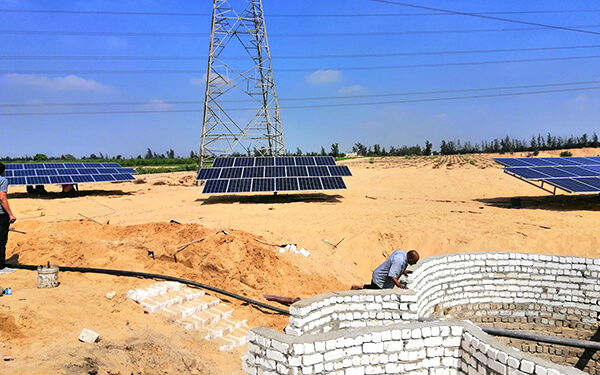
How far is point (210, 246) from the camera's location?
9656mm

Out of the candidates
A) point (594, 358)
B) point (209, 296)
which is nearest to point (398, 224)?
point (594, 358)

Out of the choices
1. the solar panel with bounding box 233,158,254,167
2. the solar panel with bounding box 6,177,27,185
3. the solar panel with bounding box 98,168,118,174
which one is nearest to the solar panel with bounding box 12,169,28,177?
the solar panel with bounding box 6,177,27,185

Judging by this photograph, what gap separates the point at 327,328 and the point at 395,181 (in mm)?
22880

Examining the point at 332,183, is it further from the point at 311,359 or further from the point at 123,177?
the point at 311,359

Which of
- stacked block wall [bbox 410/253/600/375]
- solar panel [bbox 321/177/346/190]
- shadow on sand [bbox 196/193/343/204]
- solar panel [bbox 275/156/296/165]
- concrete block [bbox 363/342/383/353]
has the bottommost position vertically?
stacked block wall [bbox 410/253/600/375]

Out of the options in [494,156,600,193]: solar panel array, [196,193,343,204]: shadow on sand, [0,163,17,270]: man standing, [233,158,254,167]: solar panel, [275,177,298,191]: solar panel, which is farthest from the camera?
[233,158,254,167]: solar panel

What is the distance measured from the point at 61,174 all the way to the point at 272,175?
12.3 m

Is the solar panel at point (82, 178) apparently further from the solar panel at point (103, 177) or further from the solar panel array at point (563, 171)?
the solar panel array at point (563, 171)

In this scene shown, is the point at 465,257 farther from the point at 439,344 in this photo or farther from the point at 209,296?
the point at 209,296

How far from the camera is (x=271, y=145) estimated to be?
27.1 m

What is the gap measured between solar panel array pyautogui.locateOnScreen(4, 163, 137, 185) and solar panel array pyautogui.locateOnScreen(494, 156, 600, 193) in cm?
2163

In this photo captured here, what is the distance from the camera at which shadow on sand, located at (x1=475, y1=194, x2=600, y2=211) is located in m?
15.4

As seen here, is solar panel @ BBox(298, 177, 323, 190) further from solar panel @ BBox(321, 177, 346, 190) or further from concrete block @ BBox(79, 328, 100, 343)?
concrete block @ BBox(79, 328, 100, 343)

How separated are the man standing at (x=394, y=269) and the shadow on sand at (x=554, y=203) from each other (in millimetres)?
11637
